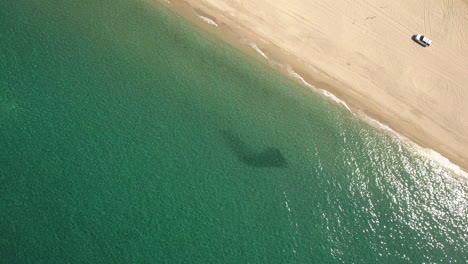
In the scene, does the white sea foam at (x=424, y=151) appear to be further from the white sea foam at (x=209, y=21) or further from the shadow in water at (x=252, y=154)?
the white sea foam at (x=209, y=21)

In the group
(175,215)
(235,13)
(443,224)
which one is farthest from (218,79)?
(443,224)

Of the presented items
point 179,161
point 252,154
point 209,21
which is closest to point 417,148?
point 252,154

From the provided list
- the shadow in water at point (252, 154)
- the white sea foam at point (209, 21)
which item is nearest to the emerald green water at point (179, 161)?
the shadow in water at point (252, 154)

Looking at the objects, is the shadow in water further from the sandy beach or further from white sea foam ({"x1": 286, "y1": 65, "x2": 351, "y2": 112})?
the sandy beach

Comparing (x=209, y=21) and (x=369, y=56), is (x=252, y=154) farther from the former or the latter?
(x=369, y=56)

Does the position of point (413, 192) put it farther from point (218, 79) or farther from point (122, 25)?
point (122, 25)
